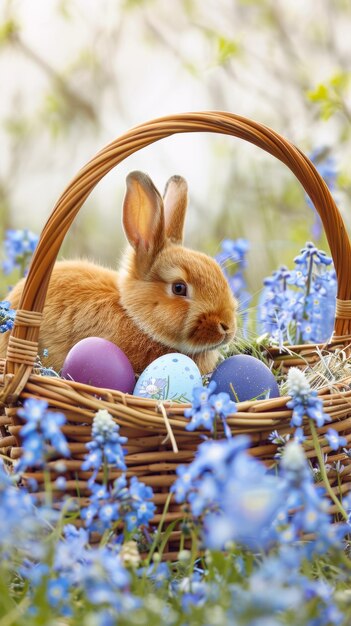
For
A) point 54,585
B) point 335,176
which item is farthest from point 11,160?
point 54,585

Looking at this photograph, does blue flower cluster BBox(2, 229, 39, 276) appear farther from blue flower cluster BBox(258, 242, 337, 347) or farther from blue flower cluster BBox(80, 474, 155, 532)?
blue flower cluster BBox(80, 474, 155, 532)

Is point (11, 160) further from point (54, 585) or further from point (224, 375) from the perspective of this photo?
point (54, 585)

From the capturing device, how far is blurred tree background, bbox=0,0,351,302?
582cm

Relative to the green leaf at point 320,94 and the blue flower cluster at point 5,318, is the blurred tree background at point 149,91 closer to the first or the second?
the green leaf at point 320,94

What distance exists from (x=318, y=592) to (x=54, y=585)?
1.55ft

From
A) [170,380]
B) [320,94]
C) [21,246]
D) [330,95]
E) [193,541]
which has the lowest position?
[193,541]

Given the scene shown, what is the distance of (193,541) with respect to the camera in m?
1.74

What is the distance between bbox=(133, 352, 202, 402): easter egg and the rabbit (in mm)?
219

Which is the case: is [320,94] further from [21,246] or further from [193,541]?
[193,541]

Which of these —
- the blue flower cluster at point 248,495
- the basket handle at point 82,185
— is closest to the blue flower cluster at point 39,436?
the blue flower cluster at point 248,495

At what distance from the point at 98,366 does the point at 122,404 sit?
1.43 ft

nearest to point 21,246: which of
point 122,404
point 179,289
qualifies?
point 179,289

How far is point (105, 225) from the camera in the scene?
20.8ft

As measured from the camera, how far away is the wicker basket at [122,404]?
6.29 ft
